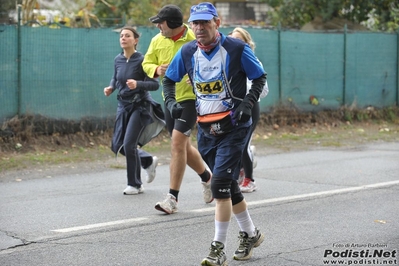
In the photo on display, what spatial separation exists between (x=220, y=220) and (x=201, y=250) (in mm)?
588

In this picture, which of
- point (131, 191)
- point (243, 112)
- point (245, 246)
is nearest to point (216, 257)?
point (245, 246)

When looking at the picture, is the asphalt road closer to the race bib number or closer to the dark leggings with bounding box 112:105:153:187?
the dark leggings with bounding box 112:105:153:187

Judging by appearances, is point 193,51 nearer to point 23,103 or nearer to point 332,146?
point 23,103

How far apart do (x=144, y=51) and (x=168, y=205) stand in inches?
278

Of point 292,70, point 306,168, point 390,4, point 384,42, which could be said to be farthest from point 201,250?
point 390,4

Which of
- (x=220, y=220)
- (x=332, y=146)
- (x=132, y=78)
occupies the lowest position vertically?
(x=332, y=146)

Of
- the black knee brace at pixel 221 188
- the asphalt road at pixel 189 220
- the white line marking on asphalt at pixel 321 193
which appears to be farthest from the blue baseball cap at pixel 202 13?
the white line marking on asphalt at pixel 321 193

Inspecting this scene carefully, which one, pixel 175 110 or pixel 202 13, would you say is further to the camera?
pixel 175 110

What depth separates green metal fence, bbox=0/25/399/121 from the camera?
12.8m

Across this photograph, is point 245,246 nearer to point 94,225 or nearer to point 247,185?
point 94,225

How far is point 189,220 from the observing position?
7.34 metres

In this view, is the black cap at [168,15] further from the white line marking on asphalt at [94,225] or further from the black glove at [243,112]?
the black glove at [243,112]

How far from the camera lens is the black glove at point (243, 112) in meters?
5.62

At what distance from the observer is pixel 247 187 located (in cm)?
900
